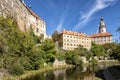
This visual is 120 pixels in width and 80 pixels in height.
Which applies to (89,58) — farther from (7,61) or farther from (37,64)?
(7,61)

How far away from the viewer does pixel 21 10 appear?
159ft

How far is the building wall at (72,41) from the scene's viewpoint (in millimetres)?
79156

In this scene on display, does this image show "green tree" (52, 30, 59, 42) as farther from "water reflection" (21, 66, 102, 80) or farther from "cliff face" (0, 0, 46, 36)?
"water reflection" (21, 66, 102, 80)

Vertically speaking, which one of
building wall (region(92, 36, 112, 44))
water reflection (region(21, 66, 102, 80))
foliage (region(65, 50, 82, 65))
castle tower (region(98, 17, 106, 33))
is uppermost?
castle tower (region(98, 17, 106, 33))

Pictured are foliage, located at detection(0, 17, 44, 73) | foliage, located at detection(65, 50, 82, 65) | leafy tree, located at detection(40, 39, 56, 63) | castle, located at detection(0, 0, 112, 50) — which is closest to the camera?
foliage, located at detection(0, 17, 44, 73)

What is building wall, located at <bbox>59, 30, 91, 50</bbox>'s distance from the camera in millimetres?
79156

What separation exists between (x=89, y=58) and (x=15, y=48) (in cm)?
4193

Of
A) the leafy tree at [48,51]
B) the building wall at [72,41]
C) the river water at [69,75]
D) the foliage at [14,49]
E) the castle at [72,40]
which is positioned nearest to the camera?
the river water at [69,75]

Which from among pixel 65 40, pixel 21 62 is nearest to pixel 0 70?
pixel 21 62

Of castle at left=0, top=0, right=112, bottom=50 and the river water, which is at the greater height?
castle at left=0, top=0, right=112, bottom=50

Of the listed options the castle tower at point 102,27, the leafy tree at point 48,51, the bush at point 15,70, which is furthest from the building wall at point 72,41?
the bush at point 15,70

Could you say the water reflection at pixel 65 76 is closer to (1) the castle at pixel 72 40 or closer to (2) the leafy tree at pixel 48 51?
(2) the leafy tree at pixel 48 51

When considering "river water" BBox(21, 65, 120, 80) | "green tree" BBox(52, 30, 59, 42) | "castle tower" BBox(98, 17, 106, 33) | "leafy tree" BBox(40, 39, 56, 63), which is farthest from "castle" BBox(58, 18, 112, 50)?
"river water" BBox(21, 65, 120, 80)

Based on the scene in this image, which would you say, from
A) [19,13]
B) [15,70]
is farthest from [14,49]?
[19,13]
